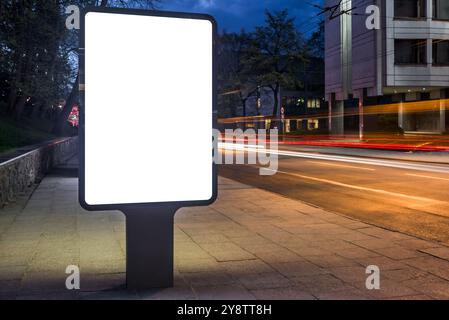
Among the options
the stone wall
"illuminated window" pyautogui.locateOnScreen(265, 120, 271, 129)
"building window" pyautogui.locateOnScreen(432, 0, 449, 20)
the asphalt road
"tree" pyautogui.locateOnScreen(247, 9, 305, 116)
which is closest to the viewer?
the asphalt road

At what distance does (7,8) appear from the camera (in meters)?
18.2

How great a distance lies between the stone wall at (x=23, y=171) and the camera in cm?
1080

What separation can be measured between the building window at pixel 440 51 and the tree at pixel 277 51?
17681 millimetres

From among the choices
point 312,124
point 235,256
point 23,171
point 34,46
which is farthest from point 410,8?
point 235,256

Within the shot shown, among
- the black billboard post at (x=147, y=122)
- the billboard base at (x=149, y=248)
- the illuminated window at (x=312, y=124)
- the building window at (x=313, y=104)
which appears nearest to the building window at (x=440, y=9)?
the illuminated window at (x=312, y=124)

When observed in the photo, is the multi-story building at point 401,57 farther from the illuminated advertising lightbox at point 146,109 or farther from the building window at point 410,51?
the illuminated advertising lightbox at point 146,109

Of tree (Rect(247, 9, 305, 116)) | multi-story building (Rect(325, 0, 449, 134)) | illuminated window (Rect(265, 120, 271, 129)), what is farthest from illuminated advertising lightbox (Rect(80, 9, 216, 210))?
illuminated window (Rect(265, 120, 271, 129))

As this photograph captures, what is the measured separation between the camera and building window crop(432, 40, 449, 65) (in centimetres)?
4416

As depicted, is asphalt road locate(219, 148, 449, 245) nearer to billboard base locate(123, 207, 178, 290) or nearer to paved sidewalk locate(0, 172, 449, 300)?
paved sidewalk locate(0, 172, 449, 300)

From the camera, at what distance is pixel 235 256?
6512 millimetres

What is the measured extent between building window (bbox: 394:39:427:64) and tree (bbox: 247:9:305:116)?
16.5 metres

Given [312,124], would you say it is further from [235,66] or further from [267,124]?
[235,66]

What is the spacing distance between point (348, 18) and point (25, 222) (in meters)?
43.9
